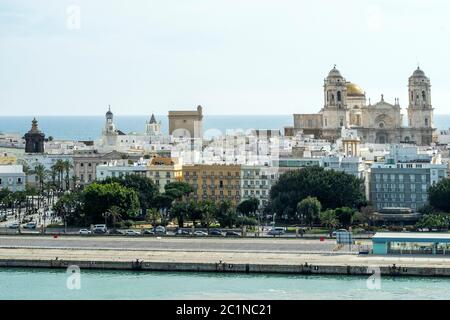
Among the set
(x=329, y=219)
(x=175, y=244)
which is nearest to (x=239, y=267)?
(x=175, y=244)

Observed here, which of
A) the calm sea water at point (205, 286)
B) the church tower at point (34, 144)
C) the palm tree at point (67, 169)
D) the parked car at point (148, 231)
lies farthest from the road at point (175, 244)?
the church tower at point (34, 144)

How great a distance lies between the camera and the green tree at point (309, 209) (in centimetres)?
4303

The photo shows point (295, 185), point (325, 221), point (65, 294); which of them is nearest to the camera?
point (65, 294)

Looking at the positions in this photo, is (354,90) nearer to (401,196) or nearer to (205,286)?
(401,196)

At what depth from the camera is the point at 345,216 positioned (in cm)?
4269

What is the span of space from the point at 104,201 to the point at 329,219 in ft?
25.8

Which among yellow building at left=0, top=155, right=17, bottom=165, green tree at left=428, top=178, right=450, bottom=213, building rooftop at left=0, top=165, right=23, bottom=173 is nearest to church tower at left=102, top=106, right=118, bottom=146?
yellow building at left=0, top=155, right=17, bottom=165

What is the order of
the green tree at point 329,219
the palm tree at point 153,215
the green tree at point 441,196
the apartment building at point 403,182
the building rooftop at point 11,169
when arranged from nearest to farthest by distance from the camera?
1. the green tree at point 329,219
2. the palm tree at point 153,215
3. the green tree at point 441,196
4. the apartment building at point 403,182
5. the building rooftop at point 11,169

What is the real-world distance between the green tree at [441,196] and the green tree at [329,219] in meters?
4.44

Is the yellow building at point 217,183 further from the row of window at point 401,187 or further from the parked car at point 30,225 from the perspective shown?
the parked car at point 30,225
